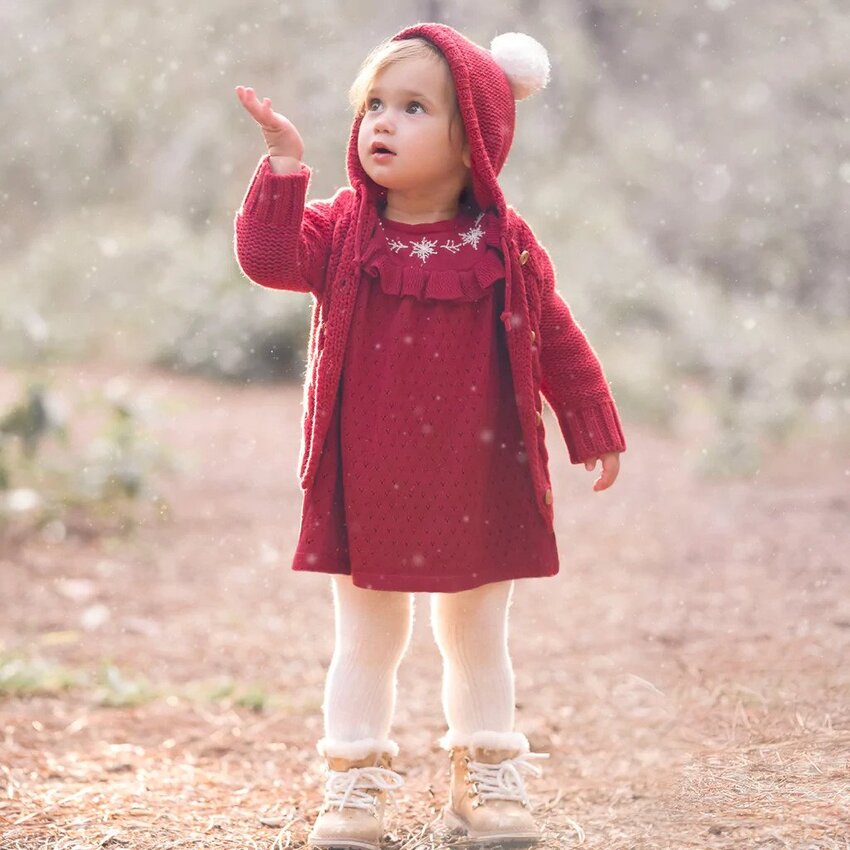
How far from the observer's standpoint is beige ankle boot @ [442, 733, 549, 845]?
6.57ft

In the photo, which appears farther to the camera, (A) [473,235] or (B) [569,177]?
(B) [569,177]

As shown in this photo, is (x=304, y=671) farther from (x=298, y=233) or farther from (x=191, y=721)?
(x=298, y=233)

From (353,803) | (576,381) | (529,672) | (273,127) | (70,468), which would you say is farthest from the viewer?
(70,468)

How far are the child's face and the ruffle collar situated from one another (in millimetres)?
84

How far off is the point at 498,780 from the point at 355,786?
0.78ft

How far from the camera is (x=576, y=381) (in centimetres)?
211

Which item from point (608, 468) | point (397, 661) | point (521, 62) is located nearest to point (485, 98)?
point (521, 62)

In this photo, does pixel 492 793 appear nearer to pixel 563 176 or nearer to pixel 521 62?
pixel 521 62

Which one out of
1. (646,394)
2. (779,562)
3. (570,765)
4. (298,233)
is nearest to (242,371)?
(646,394)

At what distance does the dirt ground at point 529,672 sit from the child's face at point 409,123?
1.11m

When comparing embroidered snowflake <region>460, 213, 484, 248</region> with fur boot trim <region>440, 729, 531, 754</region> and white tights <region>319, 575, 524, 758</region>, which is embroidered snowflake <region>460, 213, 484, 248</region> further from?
fur boot trim <region>440, 729, 531, 754</region>

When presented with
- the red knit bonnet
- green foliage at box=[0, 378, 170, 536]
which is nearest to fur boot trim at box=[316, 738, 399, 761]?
the red knit bonnet

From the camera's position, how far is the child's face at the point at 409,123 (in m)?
1.92

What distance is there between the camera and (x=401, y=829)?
2.15 metres
